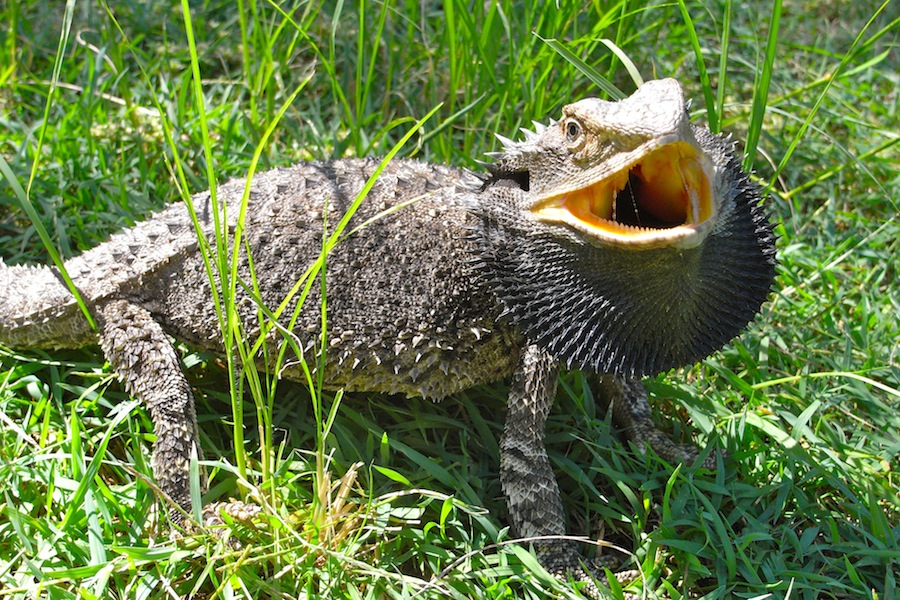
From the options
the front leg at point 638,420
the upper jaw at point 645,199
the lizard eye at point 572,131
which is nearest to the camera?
the upper jaw at point 645,199

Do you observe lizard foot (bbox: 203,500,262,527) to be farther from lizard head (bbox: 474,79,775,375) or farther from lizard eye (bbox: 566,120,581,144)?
lizard eye (bbox: 566,120,581,144)

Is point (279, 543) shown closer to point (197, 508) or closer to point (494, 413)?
point (197, 508)

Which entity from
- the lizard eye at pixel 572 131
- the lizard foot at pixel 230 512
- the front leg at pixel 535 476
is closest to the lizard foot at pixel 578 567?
the front leg at pixel 535 476

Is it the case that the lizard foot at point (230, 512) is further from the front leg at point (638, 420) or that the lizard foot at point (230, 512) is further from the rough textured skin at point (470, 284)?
the front leg at point (638, 420)

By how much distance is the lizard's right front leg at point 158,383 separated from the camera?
238cm

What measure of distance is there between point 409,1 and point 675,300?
204cm

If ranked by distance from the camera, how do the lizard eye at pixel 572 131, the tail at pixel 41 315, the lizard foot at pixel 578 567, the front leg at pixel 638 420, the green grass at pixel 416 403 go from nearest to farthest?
the lizard eye at pixel 572 131, the green grass at pixel 416 403, the lizard foot at pixel 578 567, the tail at pixel 41 315, the front leg at pixel 638 420

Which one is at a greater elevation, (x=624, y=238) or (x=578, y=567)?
(x=624, y=238)

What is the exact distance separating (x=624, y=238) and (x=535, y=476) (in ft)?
2.58

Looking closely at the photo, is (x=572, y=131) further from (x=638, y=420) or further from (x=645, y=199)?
(x=638, y=420)

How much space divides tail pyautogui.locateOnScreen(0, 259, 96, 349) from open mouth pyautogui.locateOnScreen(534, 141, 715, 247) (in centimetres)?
145

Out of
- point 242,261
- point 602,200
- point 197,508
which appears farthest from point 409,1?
point 197,508

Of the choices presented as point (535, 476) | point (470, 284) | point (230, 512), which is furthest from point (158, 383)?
point (535, 476)

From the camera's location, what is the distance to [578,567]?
7.91ft
